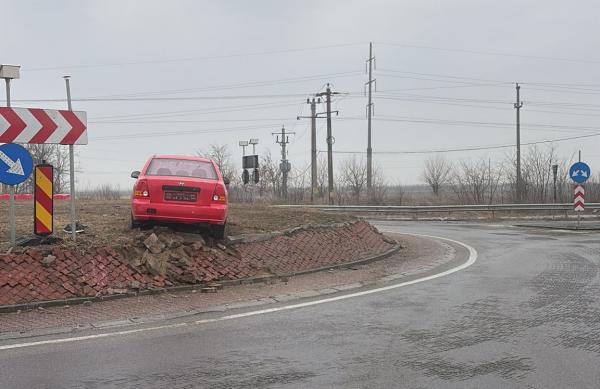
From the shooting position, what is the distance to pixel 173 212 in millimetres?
9773

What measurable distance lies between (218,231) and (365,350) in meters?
5.28

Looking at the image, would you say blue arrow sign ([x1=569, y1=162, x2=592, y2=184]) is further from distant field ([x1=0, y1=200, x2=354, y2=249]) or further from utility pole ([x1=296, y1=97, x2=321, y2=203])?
utility pole ([x1=296, y1=97, x2=321, y2=203])

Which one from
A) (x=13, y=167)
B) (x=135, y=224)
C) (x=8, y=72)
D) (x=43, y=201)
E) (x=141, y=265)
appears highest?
(x=8, y=72)

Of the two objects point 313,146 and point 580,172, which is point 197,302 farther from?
point 313,146

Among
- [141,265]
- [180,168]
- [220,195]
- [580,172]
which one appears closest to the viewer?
[141,265]

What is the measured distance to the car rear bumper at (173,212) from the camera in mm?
9742

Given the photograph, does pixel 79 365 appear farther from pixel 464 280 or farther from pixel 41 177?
pixel 464 280

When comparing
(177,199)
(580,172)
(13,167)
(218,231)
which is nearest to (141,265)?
(177,199)

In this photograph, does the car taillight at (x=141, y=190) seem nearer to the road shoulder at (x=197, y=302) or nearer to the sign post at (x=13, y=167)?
the sign post at (x=13, y=167)

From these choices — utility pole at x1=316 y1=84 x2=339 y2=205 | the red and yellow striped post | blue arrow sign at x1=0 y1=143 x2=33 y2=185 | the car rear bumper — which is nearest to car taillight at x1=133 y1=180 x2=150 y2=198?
the car rear bumper

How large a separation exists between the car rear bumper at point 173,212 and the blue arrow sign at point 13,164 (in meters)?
1.79

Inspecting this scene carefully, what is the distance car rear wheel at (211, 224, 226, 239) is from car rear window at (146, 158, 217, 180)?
92cm

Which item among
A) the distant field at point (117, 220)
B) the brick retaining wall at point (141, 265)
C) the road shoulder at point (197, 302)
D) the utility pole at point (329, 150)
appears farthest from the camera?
the utility pole at point (329, 150)

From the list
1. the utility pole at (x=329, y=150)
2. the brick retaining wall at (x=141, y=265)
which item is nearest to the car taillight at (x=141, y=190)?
the brick retaining wall at (x=141, y=265)
